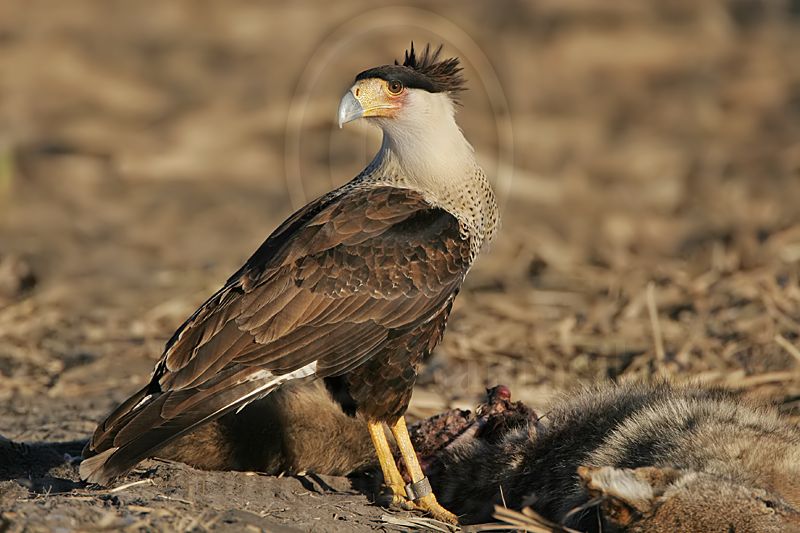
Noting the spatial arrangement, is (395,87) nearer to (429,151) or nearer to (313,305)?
(429,151)

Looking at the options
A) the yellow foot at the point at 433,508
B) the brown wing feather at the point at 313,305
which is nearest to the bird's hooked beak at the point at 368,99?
the brown wing feather at the point at 313,305

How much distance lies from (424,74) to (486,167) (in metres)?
5.12

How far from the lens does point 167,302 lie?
27.3 feet

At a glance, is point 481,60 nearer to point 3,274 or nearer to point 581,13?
point 581,13

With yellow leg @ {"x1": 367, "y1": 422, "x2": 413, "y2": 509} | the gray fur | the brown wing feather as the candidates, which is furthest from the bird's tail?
the gray fur

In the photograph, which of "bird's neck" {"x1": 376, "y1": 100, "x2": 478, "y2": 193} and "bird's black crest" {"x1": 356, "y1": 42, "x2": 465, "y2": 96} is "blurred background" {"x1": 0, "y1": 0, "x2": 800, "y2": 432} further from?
"bird's black crest" {"x1": 356, "y1": 42, "x2": 465, "y2": 96}

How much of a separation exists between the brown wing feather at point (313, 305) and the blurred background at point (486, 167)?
1.26m

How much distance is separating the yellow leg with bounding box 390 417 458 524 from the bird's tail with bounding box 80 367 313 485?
23.5 inches

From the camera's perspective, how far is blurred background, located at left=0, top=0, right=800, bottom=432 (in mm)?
7312

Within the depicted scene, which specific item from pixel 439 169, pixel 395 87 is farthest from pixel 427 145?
pixel 395 87

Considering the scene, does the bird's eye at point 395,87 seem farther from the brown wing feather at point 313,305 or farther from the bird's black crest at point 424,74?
the brown wing feather at point 313,305

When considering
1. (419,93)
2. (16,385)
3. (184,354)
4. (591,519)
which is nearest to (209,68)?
(16,385)

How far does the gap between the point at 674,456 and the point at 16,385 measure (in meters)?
4.12

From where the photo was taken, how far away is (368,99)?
5.66 metres
